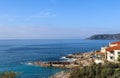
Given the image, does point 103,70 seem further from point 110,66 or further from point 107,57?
point 107,57

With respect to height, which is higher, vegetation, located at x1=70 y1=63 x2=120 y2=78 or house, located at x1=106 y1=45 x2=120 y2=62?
house, located at x1=106 y1=45 x2=120 y2=62

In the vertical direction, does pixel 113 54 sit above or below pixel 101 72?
above

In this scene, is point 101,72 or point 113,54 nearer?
point 101,72

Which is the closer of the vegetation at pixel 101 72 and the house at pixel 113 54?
the vegetation at pixel 101 72

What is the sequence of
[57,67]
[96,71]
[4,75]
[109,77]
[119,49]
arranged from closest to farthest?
[4,75]
[109,77]
[96,71]
[119,49]
[57,67]

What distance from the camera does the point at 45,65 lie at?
80.2 m

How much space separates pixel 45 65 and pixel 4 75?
180 ft

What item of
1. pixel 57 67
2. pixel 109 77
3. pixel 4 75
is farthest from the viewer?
pixel 57 67

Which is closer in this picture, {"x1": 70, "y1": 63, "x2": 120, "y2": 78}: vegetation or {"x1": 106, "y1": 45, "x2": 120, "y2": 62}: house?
{"x1": 70, "y1": 63, "x2": 120, "y2": 78}: vegetation

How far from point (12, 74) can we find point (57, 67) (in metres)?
52.0

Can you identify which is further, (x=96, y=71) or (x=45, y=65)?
(x=45, y=65)

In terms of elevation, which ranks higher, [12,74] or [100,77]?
[12,74]

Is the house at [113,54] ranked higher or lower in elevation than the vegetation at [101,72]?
higher

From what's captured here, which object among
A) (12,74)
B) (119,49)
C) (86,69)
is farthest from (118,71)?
(12,74)
